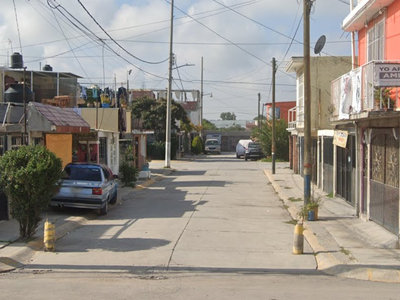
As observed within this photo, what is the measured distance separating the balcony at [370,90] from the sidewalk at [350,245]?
113 inches

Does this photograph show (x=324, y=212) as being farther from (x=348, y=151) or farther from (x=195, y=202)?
(x=195, y=202)

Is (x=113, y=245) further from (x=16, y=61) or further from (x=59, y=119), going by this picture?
(x=16, y=61)

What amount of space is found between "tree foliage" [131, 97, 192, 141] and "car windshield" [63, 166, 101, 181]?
3406 cm

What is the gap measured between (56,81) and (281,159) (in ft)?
80.5

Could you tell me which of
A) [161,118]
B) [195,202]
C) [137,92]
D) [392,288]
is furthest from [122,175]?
[137,92]

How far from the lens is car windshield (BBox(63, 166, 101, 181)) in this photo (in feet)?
51.4

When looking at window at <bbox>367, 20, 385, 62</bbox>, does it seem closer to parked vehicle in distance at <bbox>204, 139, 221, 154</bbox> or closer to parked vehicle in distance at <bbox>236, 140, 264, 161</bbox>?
parked vehicle in distance at <bbox>236, 140, 264, 161</bbox>

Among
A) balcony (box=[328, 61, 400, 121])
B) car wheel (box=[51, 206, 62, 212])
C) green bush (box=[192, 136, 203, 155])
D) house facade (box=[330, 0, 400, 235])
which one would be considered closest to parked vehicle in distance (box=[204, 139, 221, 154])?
green bush (box=[192, 136, 203, 155])

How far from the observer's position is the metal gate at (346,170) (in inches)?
668

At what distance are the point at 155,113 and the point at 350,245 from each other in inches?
1568

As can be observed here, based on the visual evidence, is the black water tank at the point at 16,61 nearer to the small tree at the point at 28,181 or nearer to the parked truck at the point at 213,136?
the small tree at the point at 28,181

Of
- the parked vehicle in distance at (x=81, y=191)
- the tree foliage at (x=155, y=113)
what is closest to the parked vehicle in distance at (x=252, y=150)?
the tree foliage at (x=155, y=113)

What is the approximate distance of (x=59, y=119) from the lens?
17.7 m

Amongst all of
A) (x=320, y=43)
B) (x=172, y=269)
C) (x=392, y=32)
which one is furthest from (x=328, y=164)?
(x=172, y=269)
